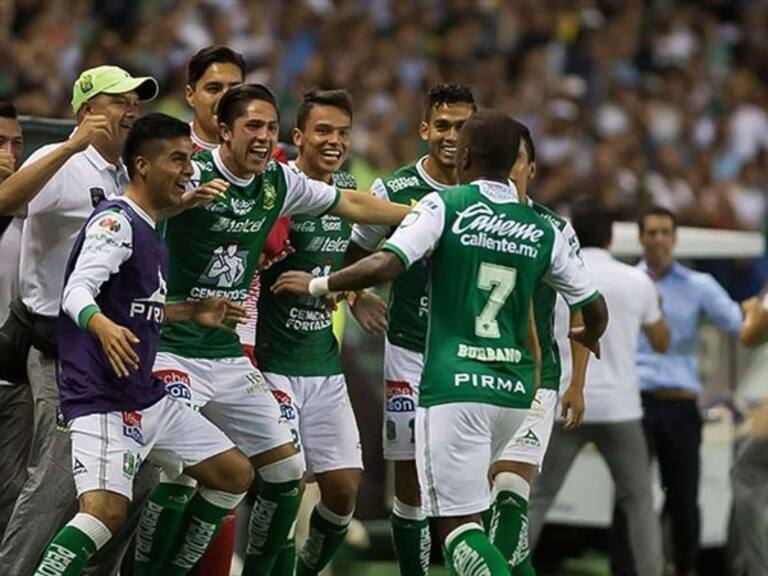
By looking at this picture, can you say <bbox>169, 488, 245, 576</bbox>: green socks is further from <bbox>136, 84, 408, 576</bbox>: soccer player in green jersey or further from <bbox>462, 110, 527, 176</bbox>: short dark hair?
<bbox>462, 110, 527, 176</bbox>: short dark hair

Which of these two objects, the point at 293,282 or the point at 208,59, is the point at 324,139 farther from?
the point at 293,282

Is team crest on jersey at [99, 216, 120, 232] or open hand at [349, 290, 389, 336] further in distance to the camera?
open hand at [349, 290, 389, 336]

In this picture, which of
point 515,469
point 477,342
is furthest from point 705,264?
point 477,342

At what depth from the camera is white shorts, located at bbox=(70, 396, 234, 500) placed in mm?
8594

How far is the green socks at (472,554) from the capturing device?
8.68 metres

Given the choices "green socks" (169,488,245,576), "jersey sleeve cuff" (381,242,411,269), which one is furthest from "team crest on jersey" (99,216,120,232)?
"green socks" (169,488,245,576)

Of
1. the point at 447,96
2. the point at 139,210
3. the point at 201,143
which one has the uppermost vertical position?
the point at 447,96

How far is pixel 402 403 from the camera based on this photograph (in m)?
10.2

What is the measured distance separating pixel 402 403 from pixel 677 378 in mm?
3496

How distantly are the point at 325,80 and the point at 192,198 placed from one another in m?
10.6

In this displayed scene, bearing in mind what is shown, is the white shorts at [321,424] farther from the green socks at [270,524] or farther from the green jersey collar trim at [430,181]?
the green jersey collar trim at [430,181]

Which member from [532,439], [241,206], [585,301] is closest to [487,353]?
[585,301]

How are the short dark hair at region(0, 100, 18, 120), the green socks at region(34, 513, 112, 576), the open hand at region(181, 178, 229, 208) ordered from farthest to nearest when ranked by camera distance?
the short dark hair at region(0, 100, 18, 120) < the open hand at region(181, 178, 229, 208) < the green socks at region(34, 513, 112, 576)

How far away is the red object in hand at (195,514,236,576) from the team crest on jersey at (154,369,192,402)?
1.05 m
